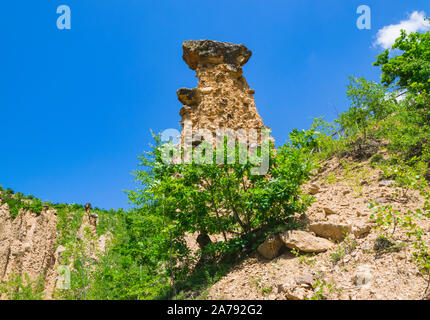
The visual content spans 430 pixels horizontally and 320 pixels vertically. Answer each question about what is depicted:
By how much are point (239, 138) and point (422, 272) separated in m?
8.21

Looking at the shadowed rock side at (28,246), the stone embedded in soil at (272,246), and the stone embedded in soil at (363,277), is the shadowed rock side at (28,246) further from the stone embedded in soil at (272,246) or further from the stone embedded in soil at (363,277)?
the stone embedded in soil at (363,277)

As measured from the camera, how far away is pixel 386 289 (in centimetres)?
348

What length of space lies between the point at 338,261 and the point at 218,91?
30.1ft

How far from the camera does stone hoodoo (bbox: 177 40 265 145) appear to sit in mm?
11406

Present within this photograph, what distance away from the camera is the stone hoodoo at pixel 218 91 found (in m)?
11.4

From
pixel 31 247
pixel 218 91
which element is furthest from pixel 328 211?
pixel 31 247

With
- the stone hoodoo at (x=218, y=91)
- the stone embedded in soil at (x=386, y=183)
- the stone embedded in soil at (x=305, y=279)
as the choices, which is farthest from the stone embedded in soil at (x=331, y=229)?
the stone hoodoo at (x=218, y=91)

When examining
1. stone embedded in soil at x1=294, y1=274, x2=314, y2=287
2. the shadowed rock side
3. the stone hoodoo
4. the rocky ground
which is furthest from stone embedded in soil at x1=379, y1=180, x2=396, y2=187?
the shadowed rock side

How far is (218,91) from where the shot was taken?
39.2 feet

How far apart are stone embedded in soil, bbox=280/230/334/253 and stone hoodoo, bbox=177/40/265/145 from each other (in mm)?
6765

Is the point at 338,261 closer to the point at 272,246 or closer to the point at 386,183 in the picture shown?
the point at 272,246

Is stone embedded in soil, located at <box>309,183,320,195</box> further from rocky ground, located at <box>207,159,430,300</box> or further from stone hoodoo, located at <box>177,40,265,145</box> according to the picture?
stone hoodoo, located at <box>177,40,265,145</box>
